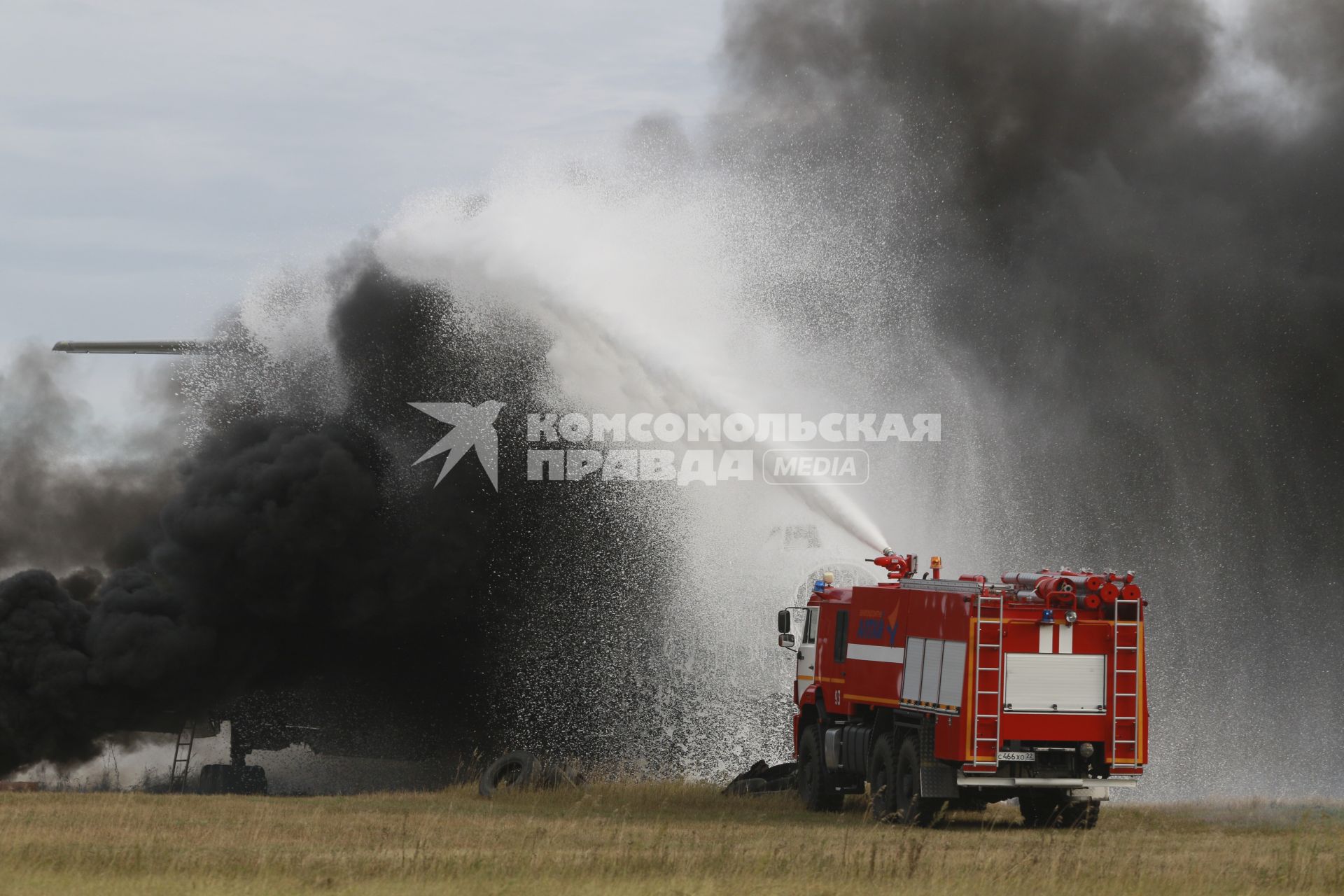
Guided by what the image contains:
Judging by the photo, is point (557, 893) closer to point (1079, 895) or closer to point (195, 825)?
point (1079, 895)

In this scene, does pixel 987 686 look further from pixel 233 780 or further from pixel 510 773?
pixel 233 780

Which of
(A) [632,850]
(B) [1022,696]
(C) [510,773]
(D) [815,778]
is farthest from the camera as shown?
(C) [510,773]

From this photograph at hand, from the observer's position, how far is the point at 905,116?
4859 centimetres

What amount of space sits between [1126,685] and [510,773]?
13.5 meters

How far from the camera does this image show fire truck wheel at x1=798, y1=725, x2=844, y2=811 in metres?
26.7

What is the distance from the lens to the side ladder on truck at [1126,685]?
22.4 m

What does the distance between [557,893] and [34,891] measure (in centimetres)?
513

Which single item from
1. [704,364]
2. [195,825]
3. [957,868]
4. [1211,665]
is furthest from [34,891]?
[1211,665]

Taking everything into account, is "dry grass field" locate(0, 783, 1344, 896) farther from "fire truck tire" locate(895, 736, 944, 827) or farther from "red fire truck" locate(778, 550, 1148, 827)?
"red fire truck" locate(778, 550, 1148, 827)

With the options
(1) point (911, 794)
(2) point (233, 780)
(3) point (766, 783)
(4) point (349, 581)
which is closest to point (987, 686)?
(1) point (911, 794)

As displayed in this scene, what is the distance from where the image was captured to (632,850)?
19.0 meters

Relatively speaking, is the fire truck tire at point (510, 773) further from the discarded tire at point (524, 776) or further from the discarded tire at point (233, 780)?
the discarded tire at point (233, 780)

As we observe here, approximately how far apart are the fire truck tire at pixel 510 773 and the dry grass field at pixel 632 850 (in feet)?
9.72

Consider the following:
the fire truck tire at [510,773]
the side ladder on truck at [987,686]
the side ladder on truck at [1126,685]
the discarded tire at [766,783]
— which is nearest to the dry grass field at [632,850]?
the side ladder on truck at [987,686]
